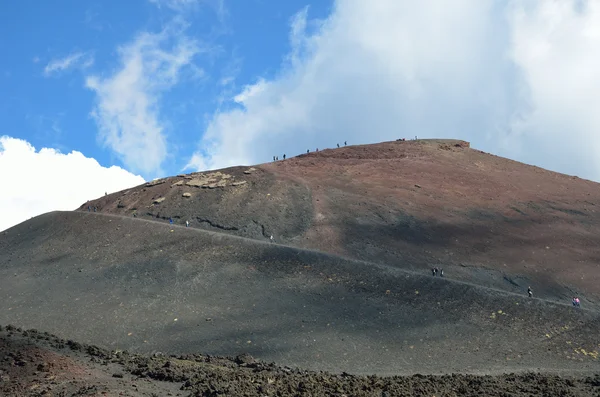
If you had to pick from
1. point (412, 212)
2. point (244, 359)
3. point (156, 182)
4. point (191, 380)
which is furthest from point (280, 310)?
point (156, 182)

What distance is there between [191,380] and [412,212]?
33.6 m

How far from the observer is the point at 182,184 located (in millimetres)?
56969

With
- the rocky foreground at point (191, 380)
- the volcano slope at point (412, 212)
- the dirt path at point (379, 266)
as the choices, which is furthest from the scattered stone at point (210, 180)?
the rocky foreground at point (191, 380)

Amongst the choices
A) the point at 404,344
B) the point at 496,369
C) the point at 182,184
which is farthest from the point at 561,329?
the point at 182,184

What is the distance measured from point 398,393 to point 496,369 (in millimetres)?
8109

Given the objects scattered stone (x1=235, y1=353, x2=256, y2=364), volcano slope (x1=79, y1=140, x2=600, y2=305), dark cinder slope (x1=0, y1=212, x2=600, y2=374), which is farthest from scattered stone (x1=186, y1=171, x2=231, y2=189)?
scattered stone (x1=235, y1=353, x2=256, y2=364)

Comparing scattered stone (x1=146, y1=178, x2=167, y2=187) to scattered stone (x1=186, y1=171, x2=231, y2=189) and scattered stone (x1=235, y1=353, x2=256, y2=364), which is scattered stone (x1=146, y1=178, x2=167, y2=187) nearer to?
scattered stone (x1=186, y1=171, x2=231, y2=189)

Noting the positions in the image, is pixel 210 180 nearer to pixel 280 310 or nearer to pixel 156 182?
pixel 156 182

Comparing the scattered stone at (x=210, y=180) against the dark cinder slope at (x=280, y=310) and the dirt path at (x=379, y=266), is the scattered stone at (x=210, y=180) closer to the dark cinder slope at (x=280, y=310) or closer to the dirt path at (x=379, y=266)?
the dirt path at (x=379, y=266)

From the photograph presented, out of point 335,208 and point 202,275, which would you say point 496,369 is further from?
point 335,208

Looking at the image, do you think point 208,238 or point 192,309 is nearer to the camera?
point 192,309

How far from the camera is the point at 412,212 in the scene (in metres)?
51.1

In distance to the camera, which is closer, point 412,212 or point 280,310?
point 280,310

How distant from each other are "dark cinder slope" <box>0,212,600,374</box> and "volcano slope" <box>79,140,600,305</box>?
232 inches
